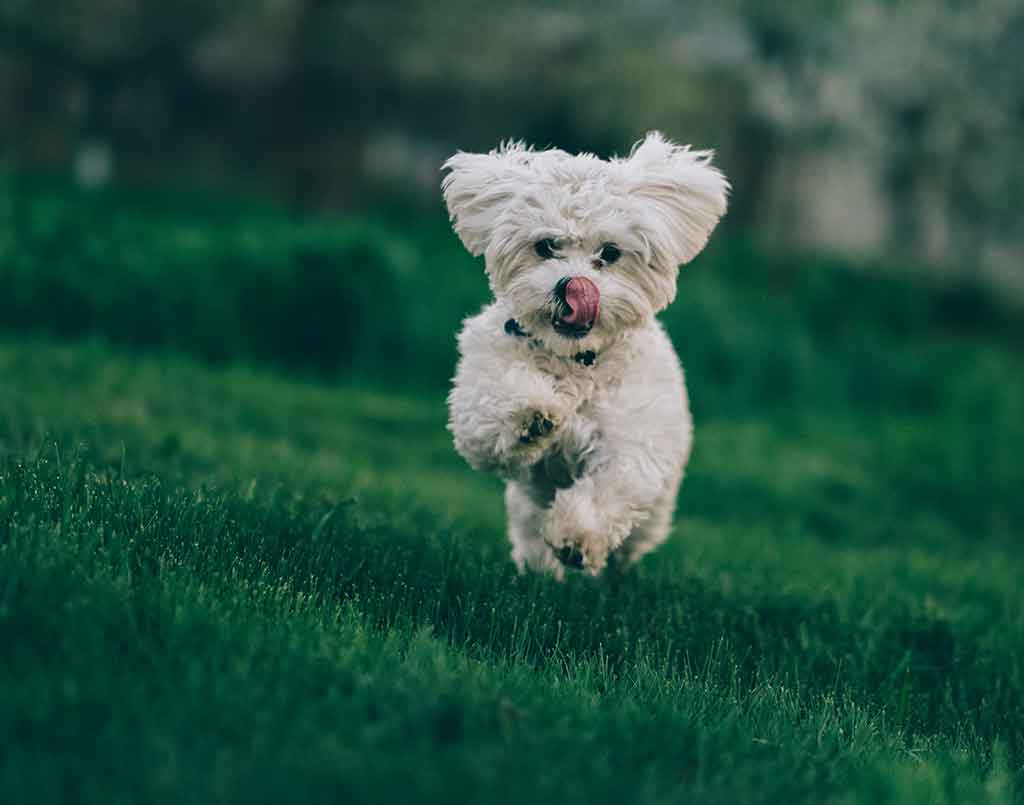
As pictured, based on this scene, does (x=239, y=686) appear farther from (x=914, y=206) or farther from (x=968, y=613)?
(x=914, y=206)

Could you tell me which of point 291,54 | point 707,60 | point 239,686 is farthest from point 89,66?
point 239,686

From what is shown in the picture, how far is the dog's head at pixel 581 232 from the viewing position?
12.8ft

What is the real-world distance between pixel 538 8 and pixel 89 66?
5.77m

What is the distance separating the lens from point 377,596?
365 cm

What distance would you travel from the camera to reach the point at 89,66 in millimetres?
14180

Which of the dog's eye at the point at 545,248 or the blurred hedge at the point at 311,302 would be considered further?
the blurred hedge at the point at 311,302

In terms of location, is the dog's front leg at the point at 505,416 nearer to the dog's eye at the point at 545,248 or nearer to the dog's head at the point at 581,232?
the dog's head at the point at 581,232

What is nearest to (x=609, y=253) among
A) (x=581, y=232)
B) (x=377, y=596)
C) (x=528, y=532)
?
(x=581, y=232)

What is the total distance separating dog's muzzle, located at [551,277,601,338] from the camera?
381 centimetres

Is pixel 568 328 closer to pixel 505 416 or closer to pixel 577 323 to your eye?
pixel 577 323

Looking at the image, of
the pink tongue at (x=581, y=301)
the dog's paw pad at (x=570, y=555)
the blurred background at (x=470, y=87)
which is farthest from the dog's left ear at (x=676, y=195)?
the blurred background at (x=470, y=87)

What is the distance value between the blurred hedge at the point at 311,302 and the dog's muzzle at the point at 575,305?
287 inches

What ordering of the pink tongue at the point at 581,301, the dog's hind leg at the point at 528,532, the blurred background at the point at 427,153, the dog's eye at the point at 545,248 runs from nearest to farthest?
1. the pink tongue at the point at 581,301
2. the dog's eye at the point at 545,248
3. the dog's hind leg at the point at 528,532
4. the blurred background at the point at 427,153

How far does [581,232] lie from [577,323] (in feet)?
1.04
